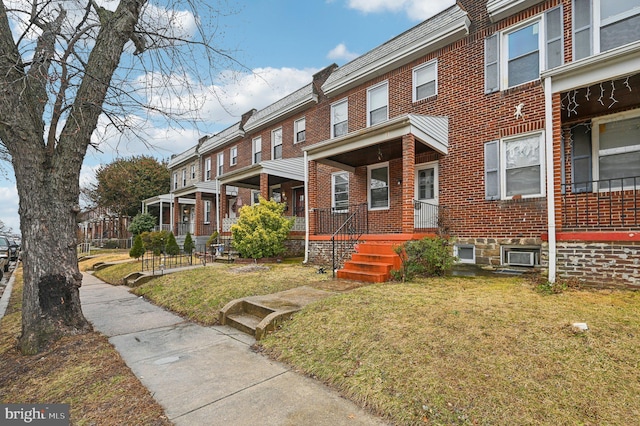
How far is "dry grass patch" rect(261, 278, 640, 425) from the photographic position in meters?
2.47

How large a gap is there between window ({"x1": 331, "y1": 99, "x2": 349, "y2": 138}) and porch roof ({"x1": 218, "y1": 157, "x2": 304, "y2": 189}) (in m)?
2.10

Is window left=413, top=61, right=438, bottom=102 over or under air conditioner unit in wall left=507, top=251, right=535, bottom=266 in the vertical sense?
Answer: over

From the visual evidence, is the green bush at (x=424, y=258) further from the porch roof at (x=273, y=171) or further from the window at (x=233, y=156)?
the window at (x=233, y=156)

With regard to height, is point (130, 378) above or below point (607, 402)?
below

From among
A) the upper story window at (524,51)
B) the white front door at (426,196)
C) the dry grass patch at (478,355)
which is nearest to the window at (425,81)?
the upper story window at (524,51)

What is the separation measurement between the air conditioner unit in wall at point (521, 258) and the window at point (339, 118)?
7.37 metres

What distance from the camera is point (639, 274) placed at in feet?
17.6

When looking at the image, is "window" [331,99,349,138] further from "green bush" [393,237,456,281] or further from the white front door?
"green bush" [393,237,456,281]

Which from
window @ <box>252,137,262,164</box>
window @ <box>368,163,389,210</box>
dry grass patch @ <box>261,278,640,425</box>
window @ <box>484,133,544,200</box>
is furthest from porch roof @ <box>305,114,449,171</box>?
window @ <box>252,137,262,164</box>

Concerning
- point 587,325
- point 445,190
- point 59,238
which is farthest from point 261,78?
point 445,190

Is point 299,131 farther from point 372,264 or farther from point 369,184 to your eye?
point 372,264

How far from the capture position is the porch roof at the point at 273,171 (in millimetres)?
13109

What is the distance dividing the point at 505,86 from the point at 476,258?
455 centimetres

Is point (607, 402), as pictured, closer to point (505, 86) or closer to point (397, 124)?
point (397, 124)
